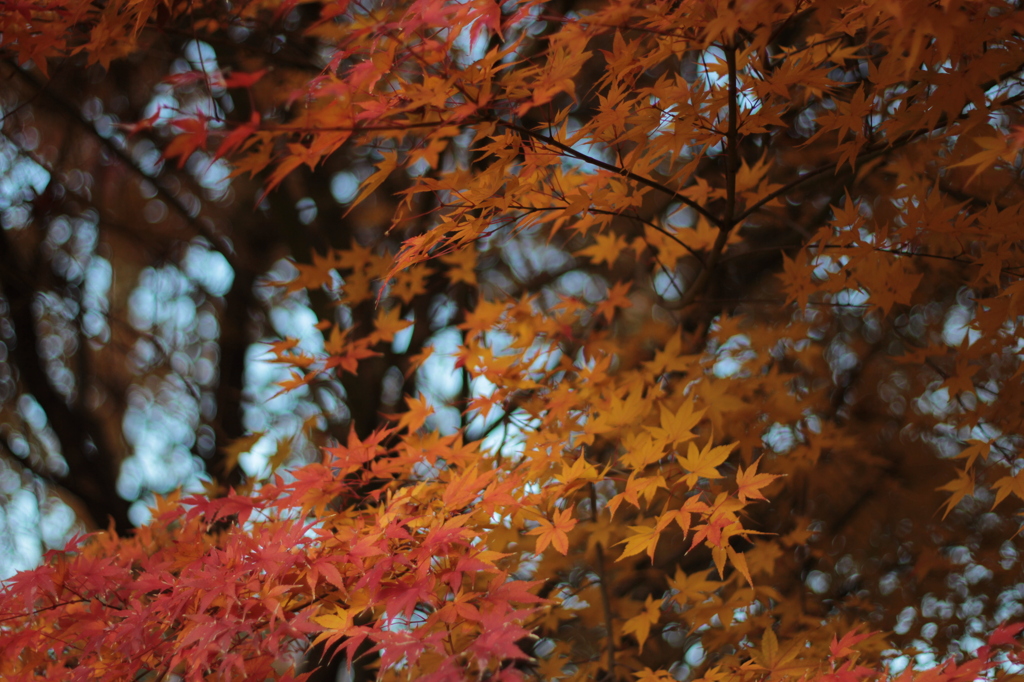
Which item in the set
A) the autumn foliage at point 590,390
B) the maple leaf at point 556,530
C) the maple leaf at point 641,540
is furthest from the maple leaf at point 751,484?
the maple leaf at point 556,530

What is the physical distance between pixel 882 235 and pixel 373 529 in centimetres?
144

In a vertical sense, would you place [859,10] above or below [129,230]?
below

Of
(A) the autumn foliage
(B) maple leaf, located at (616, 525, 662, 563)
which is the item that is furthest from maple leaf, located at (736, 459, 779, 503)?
(B) maple leaf, located at (616, 525, 662, 563)

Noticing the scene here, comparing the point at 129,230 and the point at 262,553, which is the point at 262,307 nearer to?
the point at 129,230

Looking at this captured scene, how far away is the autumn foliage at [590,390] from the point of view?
1262mm

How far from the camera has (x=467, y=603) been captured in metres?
1.29

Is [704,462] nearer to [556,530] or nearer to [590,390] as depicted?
[556,530]

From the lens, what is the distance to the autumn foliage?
126cm

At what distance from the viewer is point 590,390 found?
204cm

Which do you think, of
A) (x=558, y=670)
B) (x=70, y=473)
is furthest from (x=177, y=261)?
(x=558, y=670)

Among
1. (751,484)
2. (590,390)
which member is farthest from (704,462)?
(590,390)

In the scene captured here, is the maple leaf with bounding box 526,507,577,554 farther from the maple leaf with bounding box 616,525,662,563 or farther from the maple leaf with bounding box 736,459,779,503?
the maple leaf with bounding box 736,459,779,503

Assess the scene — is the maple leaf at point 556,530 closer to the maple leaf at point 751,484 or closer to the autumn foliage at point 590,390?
the autumn foliage at point 590,390

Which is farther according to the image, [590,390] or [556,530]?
[590,390]
